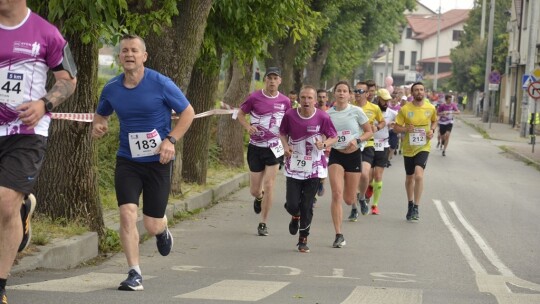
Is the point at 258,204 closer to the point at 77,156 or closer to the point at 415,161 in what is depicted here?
the point at 415,161

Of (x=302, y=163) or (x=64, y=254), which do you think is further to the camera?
(x=302, y=163)

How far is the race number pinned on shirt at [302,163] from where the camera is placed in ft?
40.9

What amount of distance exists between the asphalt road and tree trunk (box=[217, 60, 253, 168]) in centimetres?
305

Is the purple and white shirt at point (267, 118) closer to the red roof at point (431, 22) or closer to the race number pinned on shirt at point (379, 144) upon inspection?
the race number pinned on shirt at point (379, 144)

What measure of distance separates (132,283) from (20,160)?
1.70 meters

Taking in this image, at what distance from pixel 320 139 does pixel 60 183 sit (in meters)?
3.07

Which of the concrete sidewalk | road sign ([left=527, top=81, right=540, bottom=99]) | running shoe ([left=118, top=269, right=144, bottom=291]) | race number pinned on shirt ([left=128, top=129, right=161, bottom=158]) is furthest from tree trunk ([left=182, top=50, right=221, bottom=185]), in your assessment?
road sign ([left=527, top=81, right=540, bottom=99])

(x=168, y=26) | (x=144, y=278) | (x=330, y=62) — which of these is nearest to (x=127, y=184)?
(x=144, y=278)

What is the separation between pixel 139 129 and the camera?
869 centimetres

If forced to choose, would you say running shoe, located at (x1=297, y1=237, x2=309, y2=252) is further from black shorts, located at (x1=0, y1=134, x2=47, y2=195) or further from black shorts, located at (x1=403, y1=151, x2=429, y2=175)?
black shorts, located at (x1=0, y1=134, x2=47, y2=195)

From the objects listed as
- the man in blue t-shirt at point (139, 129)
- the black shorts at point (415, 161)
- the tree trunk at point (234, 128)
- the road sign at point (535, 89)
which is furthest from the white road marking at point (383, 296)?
the road sign at point (535, 89)

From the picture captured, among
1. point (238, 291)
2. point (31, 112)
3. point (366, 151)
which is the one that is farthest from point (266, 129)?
point (31, 112)

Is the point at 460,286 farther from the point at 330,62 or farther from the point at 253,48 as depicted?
the point at 330,62

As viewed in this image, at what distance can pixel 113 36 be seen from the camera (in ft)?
36.1
